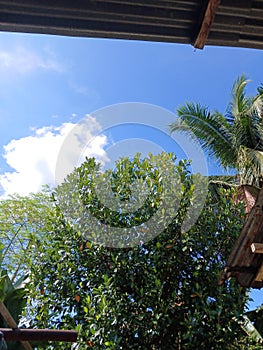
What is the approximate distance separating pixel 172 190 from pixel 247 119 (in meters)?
4.84

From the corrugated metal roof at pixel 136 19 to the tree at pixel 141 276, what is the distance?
11.3 feet

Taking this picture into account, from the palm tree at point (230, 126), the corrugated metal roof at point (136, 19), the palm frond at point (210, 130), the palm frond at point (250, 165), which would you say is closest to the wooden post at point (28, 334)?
the corrugated metal roof at point (136, 19)

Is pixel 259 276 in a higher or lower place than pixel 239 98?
lower

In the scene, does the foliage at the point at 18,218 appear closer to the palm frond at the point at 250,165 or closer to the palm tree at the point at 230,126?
the palm tree at the point at 230,126

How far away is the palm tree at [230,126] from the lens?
30.2 feet

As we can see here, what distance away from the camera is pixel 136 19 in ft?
5.48

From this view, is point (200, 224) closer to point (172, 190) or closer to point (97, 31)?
point (172, 190)

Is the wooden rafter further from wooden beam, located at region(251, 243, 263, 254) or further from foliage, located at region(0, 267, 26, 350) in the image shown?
foliage, located at region(0, 267, 26, 350)

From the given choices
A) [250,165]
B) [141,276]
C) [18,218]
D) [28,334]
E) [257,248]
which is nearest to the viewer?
[28,334]

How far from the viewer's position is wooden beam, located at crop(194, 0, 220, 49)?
1558 millimetres

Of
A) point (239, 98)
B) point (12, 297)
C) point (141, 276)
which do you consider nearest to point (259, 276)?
point (141, 276)

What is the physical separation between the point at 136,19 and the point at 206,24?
12.2 inches

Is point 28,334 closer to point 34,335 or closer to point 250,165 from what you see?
point 34,335

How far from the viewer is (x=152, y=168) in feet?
18.2
